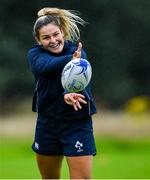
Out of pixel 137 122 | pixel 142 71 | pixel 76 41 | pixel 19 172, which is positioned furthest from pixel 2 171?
pixel 142 71

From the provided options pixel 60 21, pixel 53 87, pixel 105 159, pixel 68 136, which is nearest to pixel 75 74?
pixel 53 87

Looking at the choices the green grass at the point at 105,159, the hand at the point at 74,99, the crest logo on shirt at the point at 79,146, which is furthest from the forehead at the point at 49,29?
the green grass at the point at 105,159

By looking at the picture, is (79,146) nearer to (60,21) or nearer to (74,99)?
(74,99)

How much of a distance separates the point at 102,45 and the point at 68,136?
1559cm

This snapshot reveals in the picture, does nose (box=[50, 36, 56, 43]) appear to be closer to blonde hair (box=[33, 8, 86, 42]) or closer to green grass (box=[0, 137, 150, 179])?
blonde hair (box=[33, 8, 86, 42])

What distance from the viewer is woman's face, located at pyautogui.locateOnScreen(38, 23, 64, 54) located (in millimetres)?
7746

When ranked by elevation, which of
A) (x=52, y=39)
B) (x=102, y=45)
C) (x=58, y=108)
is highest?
(x=52, y=39)

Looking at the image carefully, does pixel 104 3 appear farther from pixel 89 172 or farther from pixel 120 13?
pixel 89 172

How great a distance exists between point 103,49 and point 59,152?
15391 millimetres

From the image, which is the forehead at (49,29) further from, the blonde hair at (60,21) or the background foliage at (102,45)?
the background foliage at (102,45)

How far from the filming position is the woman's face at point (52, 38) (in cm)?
775

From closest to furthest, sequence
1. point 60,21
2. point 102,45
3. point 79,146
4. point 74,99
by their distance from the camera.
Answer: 1. point 74,99
2. point 79,146
3. point 60,21
4. point 102,45

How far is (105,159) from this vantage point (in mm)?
15828

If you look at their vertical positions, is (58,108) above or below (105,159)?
above
